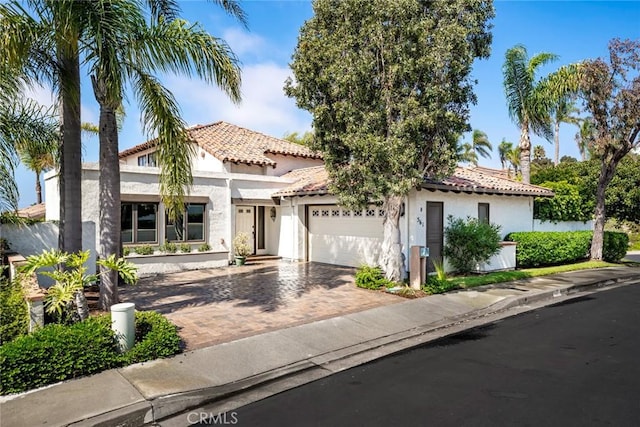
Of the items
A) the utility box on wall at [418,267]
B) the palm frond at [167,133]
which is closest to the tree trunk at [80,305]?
the palm frond at [167,133]

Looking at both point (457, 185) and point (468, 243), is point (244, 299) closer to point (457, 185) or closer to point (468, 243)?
point (468, 243)

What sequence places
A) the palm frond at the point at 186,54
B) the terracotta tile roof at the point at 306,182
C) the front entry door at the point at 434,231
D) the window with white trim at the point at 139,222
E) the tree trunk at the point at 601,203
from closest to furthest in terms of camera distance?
the palm frond at the point at 186,54, the front entry door at the point at 434,231, the window with white trim at the point at 139,222, the terracotta tile roof at the point at 306,182, the tree trunk at the point at 601,203

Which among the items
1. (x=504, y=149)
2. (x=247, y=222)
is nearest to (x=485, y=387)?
(x=247, y=222)

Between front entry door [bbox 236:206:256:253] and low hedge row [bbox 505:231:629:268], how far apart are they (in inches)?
460

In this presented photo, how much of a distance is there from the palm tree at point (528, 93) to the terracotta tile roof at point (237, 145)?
10871 mm

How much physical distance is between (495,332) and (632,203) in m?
17.4

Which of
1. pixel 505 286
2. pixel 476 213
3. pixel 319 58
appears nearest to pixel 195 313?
pixel 319 58

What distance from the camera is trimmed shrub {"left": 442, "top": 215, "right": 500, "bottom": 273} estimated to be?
1404cm

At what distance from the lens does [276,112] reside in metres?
22.2

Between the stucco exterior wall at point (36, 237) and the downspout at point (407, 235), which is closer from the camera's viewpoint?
the stucco exterior wall at point (36, 237)

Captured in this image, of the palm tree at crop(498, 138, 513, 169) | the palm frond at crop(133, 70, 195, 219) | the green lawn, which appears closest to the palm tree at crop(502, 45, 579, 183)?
the green lawn

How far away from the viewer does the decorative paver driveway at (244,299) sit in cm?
829

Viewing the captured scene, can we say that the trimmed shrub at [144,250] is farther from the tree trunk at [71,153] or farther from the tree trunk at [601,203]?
the tree trunk at [601,203]

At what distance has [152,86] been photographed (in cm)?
814
